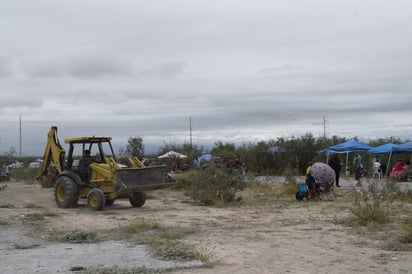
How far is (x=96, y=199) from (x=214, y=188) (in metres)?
4.80

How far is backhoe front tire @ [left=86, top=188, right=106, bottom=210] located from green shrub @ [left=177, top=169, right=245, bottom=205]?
13.7ft

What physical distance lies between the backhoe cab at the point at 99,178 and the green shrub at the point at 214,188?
6.42 feet

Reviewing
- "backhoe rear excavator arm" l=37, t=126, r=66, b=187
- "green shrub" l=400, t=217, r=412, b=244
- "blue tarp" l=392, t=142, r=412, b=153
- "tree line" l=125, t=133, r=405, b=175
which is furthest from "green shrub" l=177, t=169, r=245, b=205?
"tree line" l=125, t=133, r=405, b=175

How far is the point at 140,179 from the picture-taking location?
18516mm

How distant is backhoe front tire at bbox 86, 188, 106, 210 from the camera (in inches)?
711

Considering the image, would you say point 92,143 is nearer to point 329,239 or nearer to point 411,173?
point 329,239

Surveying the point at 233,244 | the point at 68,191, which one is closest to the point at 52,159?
the point at 68,191

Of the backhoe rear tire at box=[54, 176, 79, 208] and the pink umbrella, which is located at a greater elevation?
the pink umbrella

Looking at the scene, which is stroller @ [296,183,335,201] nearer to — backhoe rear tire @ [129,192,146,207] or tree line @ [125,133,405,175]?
backhoe rear tire @ [129,192,146,207]

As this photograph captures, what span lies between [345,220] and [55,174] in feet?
39.7

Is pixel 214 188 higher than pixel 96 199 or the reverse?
higher

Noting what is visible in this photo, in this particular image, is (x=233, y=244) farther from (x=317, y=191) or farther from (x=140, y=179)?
(x=317, y=191)

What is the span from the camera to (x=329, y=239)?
1162 cm

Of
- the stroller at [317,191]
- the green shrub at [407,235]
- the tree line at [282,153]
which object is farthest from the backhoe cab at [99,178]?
the tree line at [282,153]
